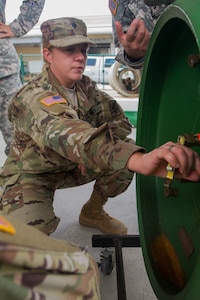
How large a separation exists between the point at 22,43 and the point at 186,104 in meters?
15.4

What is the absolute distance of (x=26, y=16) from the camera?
9.05ft

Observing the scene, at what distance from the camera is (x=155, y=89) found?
1.16 metres

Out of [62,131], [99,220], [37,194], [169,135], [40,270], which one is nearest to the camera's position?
[40,270]

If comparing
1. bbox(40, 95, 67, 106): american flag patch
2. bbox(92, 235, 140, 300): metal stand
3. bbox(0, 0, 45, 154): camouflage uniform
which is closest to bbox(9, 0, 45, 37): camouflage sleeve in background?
bbox(0, 0, 45, 154): camouflage uniform

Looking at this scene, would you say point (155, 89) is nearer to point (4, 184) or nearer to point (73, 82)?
point (73, 82)

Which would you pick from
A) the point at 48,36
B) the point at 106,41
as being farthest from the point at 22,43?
the point at 48,36

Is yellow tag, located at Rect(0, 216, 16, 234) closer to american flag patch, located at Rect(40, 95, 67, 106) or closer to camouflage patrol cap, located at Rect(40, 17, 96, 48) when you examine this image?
american flag patch, located at Rect(40, 95, 67, 106)

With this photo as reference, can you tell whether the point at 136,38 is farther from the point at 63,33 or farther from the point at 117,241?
the point at 117,241

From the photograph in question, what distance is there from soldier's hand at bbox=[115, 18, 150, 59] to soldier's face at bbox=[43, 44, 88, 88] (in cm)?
21

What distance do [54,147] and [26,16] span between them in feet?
6.61

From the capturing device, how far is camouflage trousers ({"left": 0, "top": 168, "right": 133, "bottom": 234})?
1396mm

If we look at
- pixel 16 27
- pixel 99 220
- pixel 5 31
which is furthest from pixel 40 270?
pixel 16 27

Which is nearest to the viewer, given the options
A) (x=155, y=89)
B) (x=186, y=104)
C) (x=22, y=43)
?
(x=186, y=104)

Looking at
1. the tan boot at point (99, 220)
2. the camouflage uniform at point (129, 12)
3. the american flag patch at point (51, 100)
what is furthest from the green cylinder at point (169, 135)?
the tan boot at point (99, 220)
